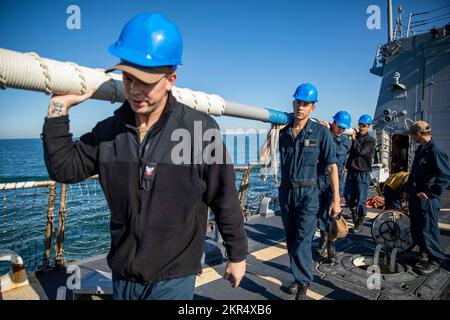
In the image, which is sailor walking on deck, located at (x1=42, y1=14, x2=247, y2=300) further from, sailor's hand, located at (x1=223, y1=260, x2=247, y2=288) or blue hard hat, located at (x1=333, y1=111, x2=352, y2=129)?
blue hard hat, located at (x1=333, y1=111, x2=352, y2=129)

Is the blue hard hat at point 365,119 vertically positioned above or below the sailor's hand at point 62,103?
above

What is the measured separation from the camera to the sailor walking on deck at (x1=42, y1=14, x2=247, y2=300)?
156 cm

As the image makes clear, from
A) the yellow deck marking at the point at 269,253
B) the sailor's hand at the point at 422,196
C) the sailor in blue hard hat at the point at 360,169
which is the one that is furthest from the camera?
the sailor in blue hard hat at the point at 360,169

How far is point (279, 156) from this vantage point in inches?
152

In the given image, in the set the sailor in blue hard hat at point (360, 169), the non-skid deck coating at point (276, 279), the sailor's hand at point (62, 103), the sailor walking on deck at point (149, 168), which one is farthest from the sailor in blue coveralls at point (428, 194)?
the sailor's hand at point (62, 103)

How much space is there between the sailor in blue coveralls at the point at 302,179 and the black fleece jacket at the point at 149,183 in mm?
1821

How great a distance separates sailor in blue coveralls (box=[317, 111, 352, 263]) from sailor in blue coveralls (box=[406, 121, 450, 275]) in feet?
3.89

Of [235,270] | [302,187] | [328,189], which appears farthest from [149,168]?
[328,189]

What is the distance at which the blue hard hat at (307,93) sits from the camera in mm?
3566

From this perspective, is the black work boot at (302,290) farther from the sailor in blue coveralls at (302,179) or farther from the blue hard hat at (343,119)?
the blue hard hat at (343,119)

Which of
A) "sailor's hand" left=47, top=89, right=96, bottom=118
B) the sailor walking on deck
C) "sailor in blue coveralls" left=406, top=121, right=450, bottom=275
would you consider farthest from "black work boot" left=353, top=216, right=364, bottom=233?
"sailor's hand" left=47, top=89, right=96, bottom=118

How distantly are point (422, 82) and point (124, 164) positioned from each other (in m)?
13.4
